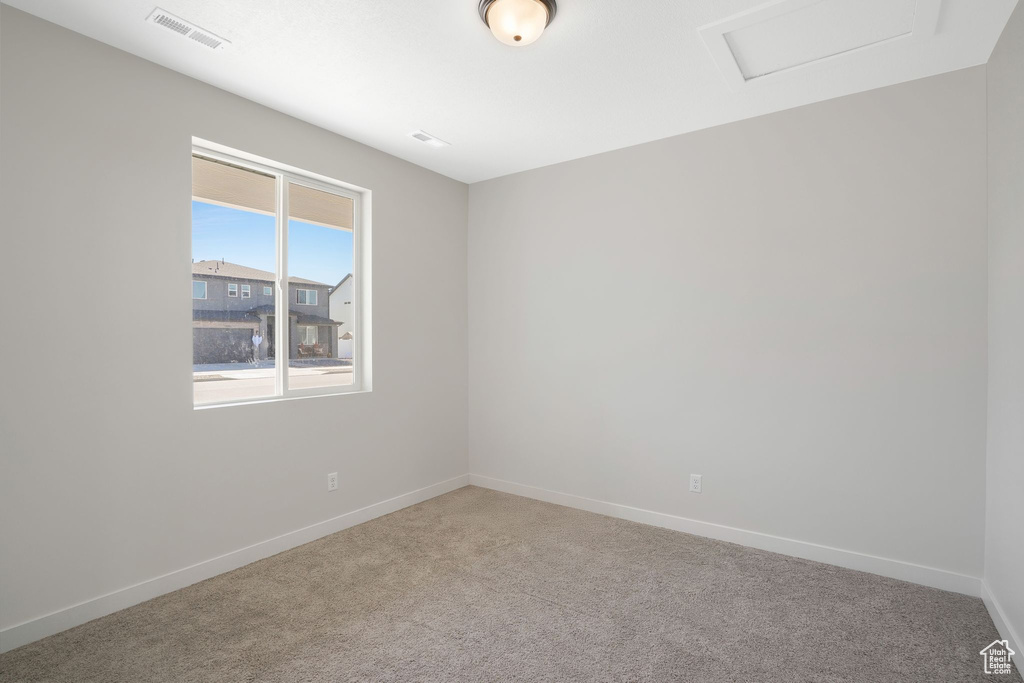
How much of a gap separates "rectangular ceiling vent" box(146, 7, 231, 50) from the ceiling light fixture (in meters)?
1.30

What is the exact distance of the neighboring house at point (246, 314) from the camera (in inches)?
115

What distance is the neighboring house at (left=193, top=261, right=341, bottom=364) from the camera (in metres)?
2.93

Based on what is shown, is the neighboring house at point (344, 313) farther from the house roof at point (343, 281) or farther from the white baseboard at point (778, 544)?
the white baseboard at point (778, 544)

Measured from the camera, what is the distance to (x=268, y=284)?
330cm

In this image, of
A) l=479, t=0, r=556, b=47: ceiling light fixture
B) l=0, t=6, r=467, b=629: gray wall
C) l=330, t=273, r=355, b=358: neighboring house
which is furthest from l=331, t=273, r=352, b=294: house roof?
l=479, t=0, r=556, b=47: ceiling light fixture

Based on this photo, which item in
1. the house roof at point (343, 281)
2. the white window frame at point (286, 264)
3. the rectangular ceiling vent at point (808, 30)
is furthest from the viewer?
the house roof at point (343, 281)

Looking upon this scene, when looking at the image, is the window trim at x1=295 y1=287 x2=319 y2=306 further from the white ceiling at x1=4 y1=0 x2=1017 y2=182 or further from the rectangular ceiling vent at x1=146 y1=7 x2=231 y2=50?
the rectangular ceiling vent at x1=146 y1=7 x2=231 y2=50

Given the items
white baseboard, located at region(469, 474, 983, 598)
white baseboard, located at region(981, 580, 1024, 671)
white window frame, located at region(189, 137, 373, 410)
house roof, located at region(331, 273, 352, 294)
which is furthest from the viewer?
house roof, located at region(331, 273, 352, 294)

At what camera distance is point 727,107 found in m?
3.10

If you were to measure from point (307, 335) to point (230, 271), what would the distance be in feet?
2.17

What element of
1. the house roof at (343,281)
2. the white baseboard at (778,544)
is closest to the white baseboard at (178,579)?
the white baseboard at (778,544)

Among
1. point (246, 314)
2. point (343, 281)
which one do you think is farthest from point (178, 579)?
point (343, 281)

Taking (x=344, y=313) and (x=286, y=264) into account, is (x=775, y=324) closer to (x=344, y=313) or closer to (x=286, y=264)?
(x=344, y=313)

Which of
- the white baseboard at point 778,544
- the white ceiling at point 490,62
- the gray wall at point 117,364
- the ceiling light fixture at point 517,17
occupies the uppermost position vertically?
the white ceiling at point 490,62
